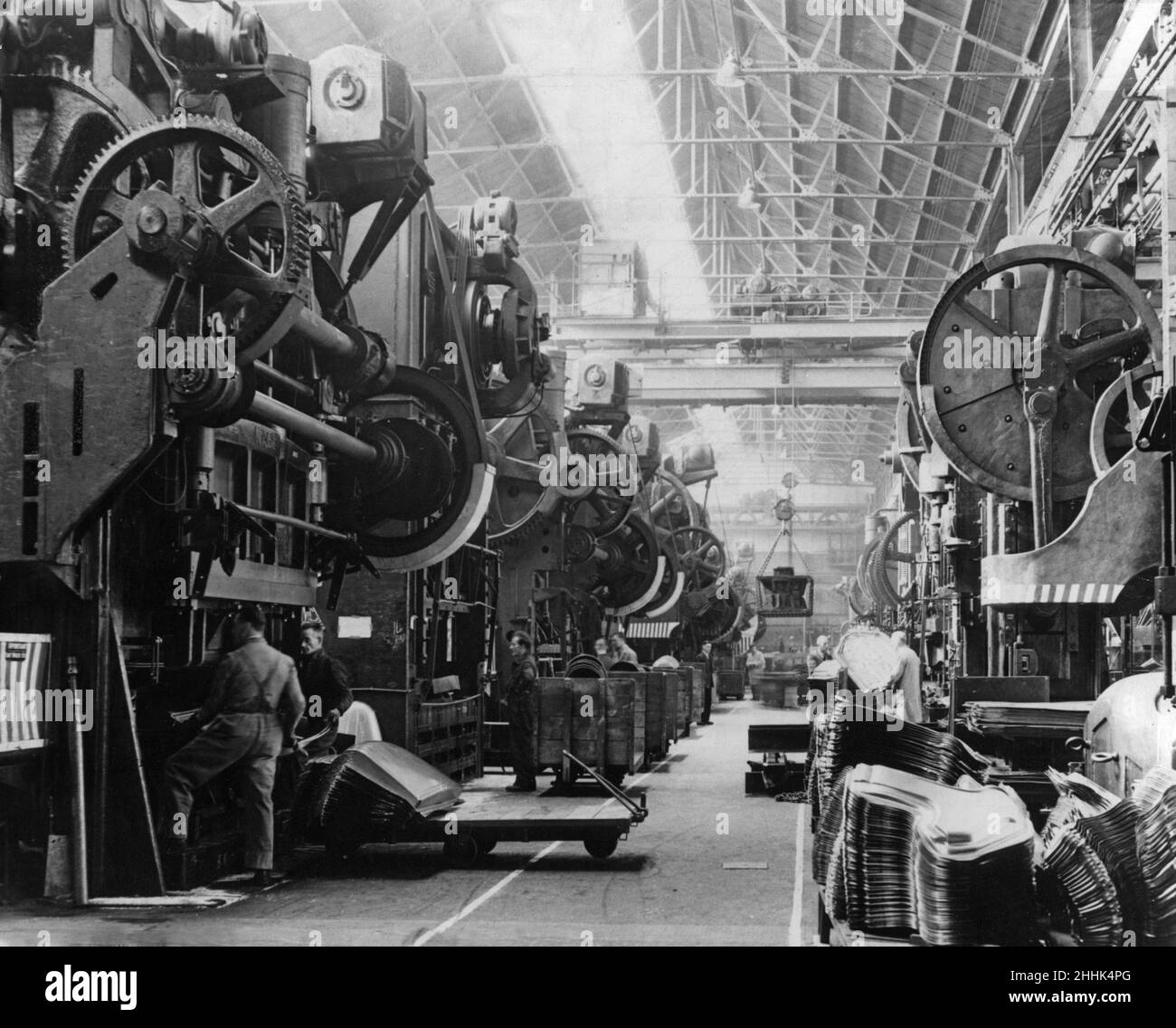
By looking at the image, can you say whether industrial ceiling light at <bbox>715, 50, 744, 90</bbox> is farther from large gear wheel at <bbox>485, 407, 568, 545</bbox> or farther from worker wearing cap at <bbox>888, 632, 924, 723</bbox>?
worker wearing cap at <bbox>888, 632, 924, 723</bbox>

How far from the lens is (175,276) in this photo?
559 centimetres

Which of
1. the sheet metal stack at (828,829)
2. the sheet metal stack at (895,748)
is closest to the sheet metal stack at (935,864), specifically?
the sheet metal stack at (828,829)

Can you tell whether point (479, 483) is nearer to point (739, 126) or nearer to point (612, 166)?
point (612, 166)

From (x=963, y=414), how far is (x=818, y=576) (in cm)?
4226

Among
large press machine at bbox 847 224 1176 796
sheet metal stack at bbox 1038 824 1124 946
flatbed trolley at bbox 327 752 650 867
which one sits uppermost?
large press machine at bbox 847 224 1176 796

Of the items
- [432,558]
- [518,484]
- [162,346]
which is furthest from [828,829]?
[518,484]

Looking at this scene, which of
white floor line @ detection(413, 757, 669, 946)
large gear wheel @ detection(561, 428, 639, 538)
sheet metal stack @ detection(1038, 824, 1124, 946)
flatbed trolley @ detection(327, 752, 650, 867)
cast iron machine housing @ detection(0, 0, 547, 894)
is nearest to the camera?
sheet metal stack @ detection(1038, 824, 1124, 946)

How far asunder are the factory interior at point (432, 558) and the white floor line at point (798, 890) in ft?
0.21

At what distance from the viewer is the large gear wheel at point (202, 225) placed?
551 cm

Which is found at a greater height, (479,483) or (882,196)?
(882,196)

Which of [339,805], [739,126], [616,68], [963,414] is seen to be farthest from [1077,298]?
[739,126]

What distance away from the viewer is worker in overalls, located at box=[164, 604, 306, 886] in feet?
20.4

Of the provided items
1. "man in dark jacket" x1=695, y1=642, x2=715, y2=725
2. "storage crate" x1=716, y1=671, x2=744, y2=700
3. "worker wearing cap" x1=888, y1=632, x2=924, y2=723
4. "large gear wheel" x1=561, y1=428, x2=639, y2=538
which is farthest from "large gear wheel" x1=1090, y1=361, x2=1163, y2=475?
"storage crate" x1=716, y1=671, x2=744, y2=700

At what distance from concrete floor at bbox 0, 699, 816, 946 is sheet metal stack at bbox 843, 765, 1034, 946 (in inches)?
41.6
